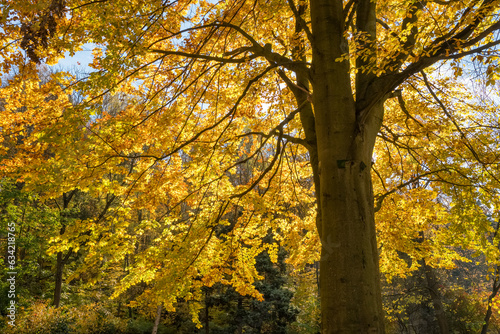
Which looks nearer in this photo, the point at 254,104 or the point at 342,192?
the point at 342,192

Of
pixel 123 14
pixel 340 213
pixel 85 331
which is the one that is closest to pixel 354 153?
pixel 340 213

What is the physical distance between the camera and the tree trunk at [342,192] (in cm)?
229

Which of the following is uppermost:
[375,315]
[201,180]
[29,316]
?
[201,180]

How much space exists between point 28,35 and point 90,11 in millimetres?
950

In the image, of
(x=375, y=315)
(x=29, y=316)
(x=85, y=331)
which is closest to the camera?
(x=375, y=315)

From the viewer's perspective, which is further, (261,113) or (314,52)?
(261,113)

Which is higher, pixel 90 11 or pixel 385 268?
pixel 90 11

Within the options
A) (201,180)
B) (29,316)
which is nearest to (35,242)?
(29,316)

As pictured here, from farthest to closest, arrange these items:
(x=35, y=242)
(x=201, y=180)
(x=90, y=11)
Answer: (x=35, y=242) → (x=201, y=180) → (x=90, y=11)

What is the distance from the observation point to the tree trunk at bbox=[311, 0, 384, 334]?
2.29 m

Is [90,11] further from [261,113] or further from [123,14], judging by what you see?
[261,113]

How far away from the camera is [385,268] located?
741 cm

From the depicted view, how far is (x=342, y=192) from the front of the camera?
259 centimetres

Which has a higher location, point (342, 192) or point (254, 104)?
point (254, 104)
